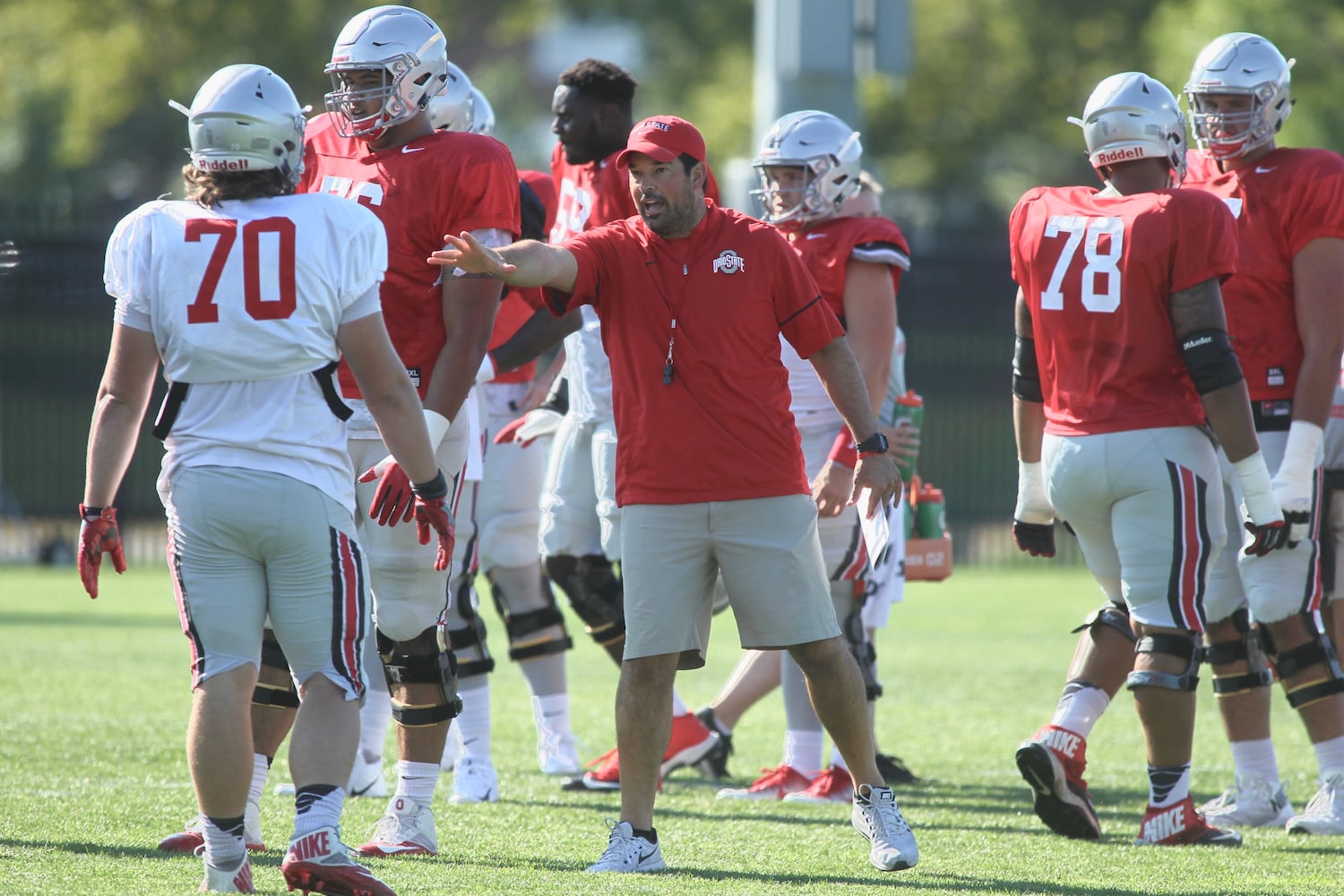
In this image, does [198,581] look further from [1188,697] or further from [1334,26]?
[1334,26]

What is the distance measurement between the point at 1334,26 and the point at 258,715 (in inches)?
792

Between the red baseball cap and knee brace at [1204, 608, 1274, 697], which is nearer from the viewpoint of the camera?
the red baseball cap

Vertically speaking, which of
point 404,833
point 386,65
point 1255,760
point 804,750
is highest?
point 386,65

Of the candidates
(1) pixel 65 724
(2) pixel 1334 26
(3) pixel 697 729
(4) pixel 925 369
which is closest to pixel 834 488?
(3) pixel 697 729

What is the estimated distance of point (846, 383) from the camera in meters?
4.94

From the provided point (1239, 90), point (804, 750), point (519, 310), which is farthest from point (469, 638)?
point (1239, 90)

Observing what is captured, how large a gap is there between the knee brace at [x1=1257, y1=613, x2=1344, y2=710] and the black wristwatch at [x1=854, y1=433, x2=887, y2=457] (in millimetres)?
1732

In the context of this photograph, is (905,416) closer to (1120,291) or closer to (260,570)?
(1120,291)

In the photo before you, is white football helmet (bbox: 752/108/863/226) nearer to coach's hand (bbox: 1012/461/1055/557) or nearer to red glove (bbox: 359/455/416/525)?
coach's hand (bbox: 1012/461/1055/557)

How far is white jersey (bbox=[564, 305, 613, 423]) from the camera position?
657cm

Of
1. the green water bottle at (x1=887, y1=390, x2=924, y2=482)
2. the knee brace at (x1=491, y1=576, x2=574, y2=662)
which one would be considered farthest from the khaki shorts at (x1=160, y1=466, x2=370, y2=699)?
the green water bottle at (x1=887, y1=390, x2=924, y2=482)

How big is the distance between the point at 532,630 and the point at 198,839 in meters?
2.13

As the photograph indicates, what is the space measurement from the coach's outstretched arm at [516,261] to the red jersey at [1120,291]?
153 cm

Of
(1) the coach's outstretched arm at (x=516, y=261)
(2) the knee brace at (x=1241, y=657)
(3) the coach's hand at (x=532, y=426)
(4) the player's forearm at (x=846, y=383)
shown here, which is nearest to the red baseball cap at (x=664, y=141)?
(1) the coach's outstretched arm at (x=516, y=261)
